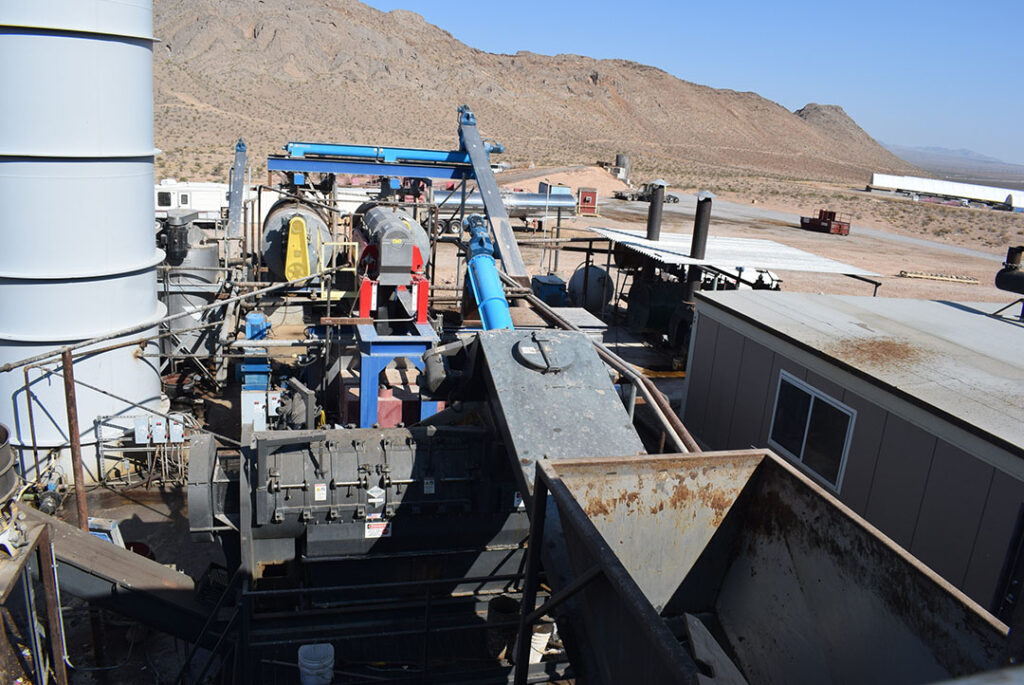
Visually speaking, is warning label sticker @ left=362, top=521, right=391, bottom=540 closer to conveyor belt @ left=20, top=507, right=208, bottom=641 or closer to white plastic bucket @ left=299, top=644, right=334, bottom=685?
white plastic bucket @ left=299, top=644, right=334, bottom=685

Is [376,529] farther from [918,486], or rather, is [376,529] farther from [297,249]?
[297,249]

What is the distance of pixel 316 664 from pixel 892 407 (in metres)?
6.54

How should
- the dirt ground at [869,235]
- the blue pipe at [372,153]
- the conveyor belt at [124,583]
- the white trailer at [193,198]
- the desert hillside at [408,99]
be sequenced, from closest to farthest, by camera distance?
the conveyor belt at [124,583]
the blue pipe at [372,153]
the white trailer at [193,198]
the dirt ground at [869,235]
the desert hillside at [408,99]

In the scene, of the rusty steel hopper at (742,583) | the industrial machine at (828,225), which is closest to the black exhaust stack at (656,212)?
the rusty steel hopper at (742,583)

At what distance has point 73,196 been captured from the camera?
952 cm

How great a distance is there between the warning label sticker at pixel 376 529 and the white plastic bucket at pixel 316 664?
105 cm

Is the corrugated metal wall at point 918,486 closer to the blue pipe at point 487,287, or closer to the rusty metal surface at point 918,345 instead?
the rusty metal surface at point 918,345

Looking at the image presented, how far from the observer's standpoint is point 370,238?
1395 centimetres

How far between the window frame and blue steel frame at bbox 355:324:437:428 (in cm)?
494

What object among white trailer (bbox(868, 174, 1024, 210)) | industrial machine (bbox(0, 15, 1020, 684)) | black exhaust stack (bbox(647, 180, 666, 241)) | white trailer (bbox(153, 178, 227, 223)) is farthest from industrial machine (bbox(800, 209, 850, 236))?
white trailer (bbox(868, 174, 1024, 210))

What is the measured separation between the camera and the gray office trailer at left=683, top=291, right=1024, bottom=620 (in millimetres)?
7223

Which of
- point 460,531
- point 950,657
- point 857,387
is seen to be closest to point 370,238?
point 460,531

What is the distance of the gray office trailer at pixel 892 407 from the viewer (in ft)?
23.7

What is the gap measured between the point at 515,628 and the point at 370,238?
8.64 m
